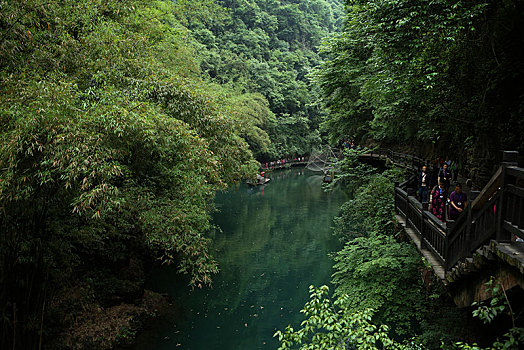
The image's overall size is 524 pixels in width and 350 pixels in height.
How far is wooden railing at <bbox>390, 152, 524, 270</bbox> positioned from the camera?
11.1 feet

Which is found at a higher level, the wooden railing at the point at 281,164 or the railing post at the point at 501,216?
the railing post at the point at 501,216

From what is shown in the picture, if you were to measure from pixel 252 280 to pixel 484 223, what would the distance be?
406 inches

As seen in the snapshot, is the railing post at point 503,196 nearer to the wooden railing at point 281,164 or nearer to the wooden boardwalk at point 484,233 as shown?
the wooden boardwalk at point 484,233

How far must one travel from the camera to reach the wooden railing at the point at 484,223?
3.39m

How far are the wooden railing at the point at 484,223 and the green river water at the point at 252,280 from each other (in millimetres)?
5633

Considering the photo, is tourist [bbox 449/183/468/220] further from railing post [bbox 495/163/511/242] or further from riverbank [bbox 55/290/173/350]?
riverbank [bbox 55/290/173/350]

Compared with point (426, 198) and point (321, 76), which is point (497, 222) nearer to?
point (426, 198)

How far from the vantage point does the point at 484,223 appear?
4.05 meters

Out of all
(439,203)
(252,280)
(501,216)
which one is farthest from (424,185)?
(252,280)

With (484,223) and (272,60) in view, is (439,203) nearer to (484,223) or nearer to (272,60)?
(484,223)

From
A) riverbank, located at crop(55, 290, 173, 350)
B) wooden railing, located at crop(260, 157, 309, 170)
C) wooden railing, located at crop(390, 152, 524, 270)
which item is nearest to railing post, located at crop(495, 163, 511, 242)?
wooden railing, located at crop(390, 152, 524, 270)

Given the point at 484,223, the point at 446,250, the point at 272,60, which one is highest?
the point at 272,60

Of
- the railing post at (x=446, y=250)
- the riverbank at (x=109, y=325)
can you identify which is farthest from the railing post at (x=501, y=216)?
the riverbank at (x=109, y=325)

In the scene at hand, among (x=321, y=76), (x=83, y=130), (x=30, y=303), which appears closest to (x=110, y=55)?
(x=83, y=130)
